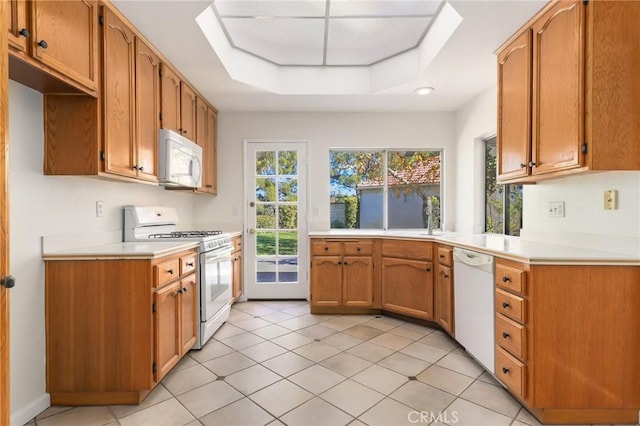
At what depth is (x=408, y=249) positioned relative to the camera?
3.25m

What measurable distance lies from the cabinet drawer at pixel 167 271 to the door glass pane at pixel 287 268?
6.11 ft

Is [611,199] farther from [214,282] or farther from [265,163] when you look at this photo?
[265,163]

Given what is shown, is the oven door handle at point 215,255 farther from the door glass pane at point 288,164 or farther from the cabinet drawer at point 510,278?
the cabinet drawer at point 510,278

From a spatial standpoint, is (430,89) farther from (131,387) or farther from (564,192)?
(131,387)

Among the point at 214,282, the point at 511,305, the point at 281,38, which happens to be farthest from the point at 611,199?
the point at 214,282

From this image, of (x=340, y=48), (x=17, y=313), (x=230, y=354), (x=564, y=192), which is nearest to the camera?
(x=17, y=313)

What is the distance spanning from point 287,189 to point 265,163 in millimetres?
418

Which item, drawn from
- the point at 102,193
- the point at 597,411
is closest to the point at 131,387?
the point at 102,193

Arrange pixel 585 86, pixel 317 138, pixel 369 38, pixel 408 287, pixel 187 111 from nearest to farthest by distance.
A: pixel 585 86 → pixel 369 38 → pixel 187 111 → pixel 408 287 → pixel 317 138

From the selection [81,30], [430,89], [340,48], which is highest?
[340,48]

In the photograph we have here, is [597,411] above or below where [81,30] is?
below

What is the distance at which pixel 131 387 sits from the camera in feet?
6.13

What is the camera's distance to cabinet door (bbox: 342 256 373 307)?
3479 millimetres

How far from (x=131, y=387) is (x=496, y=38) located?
3210mm
